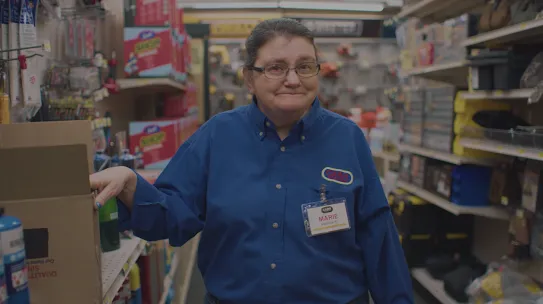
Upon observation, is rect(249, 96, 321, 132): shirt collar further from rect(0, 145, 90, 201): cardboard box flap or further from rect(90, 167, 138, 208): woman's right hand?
rect(0, 145, 90, 201): cardboard box flap

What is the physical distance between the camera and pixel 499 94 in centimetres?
277

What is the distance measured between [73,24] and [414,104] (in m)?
2.91

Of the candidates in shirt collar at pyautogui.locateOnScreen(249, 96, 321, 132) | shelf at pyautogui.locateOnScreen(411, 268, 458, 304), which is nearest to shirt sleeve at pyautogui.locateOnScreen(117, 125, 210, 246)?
shirt collar at pyautogui.locateOnScreen(249, 96, 321, 132)

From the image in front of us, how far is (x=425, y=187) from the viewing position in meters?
3.90

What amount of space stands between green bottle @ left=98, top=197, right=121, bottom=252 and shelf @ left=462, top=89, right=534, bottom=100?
7.31ft

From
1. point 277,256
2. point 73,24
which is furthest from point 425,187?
point 73,24

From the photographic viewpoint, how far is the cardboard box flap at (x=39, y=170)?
1.12 metres

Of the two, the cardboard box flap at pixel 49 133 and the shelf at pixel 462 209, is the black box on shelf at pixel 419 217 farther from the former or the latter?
the cardboard box flap at pixel 49 133

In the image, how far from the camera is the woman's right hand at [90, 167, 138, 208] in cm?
126

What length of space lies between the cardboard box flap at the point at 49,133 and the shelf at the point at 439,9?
10.0 feet

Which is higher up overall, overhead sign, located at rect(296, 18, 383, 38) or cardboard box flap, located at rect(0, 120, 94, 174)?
overhead sign, located at rect(296, 18, 383, 38)

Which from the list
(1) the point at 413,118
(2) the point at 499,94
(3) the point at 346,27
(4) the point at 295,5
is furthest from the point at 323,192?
(4) the point at 295,5

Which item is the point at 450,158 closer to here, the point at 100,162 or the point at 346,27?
the point at 100,162

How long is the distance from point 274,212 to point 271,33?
0.60 metres
